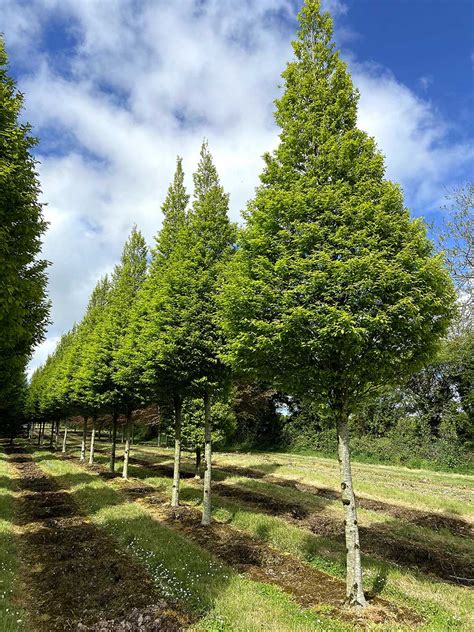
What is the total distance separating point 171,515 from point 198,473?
38.8ft

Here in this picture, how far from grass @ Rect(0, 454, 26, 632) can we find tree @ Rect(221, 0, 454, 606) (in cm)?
631

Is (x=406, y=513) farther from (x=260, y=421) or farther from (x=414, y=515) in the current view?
(x=260, y=421)

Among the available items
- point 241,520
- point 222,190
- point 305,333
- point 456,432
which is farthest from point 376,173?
point 456,432

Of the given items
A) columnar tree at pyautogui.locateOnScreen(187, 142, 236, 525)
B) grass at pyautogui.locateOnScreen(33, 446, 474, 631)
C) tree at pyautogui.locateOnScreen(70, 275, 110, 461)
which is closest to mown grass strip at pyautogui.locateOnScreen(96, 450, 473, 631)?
grass at pyautogui.locateOnScreen(33, 446, 474, 631)

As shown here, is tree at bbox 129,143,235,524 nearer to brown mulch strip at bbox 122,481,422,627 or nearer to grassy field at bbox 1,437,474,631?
brown mulch strip at bbox 122,481,422,627

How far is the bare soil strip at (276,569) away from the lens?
7918 millimetres

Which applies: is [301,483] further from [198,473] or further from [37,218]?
[37,218]

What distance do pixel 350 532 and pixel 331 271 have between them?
5534 mm

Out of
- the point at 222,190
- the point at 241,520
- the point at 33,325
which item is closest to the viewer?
the point at 33,325

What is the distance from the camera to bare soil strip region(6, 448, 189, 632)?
7.15 m

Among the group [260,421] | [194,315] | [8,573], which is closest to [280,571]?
[8,573]

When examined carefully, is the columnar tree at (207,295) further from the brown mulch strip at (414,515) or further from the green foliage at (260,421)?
the green foliage at (260,421)

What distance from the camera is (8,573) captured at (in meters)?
9.57

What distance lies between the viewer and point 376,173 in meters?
9.88
